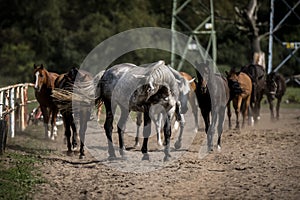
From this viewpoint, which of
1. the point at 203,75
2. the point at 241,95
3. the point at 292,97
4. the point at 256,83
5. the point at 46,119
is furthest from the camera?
the point at 292,97

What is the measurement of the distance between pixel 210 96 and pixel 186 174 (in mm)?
3394

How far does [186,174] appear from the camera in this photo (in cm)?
865

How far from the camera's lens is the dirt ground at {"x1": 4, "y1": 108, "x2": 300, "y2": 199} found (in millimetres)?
7410

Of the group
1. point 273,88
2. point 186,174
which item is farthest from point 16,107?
point 273,88

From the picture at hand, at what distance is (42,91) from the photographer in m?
13.2

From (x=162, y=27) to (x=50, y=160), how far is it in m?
31.8

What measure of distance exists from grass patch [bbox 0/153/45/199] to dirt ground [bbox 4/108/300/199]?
7.2 inches

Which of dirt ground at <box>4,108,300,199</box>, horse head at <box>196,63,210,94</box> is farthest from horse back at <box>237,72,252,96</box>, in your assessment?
horse head at <box>196,63,210,94</box>

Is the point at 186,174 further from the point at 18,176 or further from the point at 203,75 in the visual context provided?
the point at 203,75

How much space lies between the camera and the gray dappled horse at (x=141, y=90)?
9.84m

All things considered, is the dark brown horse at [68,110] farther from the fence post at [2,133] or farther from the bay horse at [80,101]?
the fence post at [2,133]

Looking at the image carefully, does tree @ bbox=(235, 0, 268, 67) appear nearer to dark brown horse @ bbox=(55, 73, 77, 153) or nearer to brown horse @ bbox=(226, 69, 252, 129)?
brown horse @ bbox=(226, 69, 252, 129)

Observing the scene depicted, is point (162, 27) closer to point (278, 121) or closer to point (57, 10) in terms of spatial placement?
point (57, 10)

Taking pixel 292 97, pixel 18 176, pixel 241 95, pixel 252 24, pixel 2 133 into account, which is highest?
pixel 252 24
